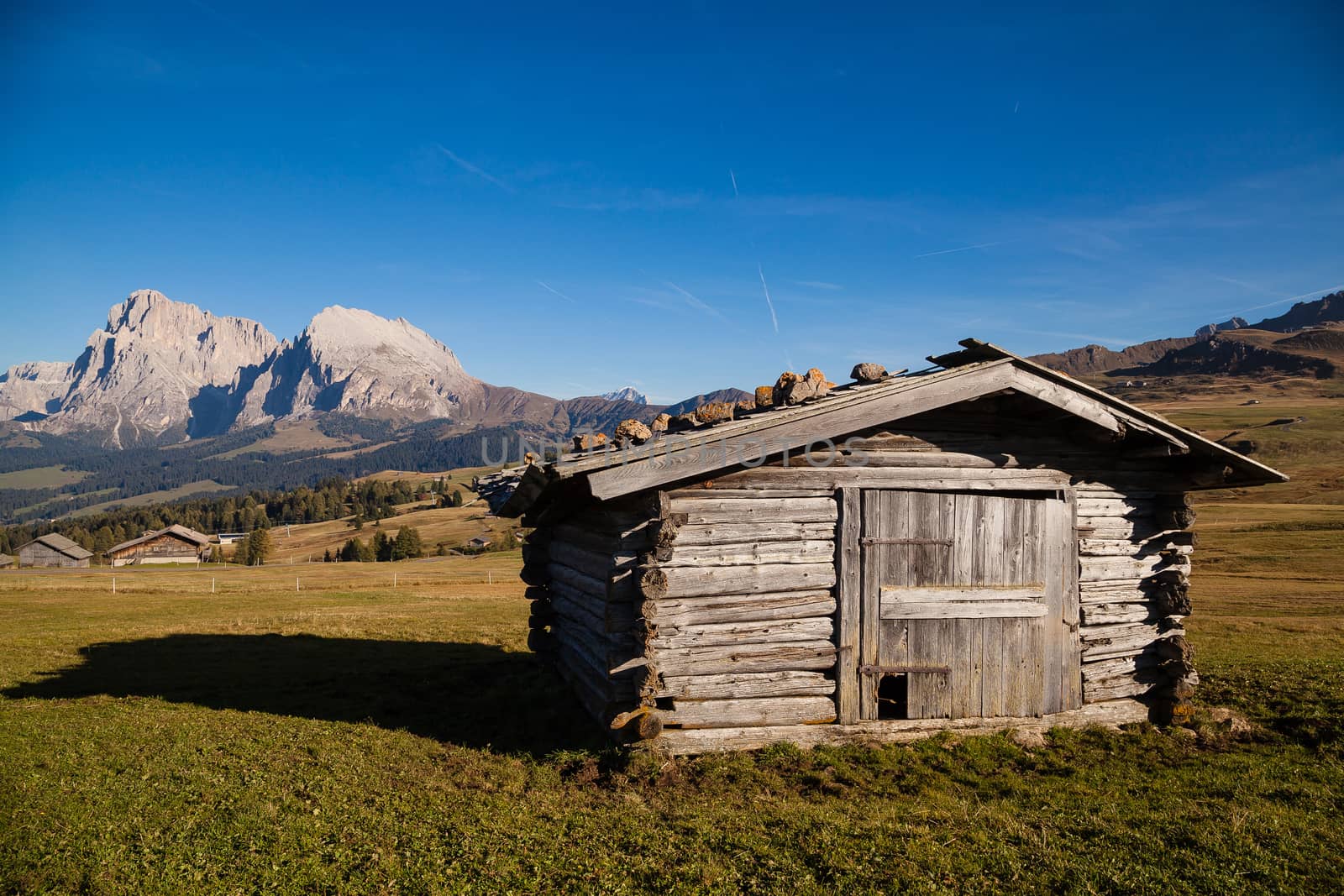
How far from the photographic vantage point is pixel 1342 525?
54.3 meters

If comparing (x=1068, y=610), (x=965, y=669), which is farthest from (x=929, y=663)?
(x=1068, y=610)

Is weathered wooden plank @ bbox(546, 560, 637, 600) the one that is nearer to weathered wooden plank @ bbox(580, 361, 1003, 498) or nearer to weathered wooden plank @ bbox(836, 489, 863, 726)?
weathered wooden plank @ bbox(580, 361, 1003, 498)

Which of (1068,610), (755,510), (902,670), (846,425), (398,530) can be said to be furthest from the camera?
(398,530)

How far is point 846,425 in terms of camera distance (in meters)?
9.77

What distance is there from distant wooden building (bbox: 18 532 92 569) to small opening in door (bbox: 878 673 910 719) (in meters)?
129

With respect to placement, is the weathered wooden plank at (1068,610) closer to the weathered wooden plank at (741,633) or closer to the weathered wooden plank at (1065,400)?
the weathered wooden plank at (1065,400)

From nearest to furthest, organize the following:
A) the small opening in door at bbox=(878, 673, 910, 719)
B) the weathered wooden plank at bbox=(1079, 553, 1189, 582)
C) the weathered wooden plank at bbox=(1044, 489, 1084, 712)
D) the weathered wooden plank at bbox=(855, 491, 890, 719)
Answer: the weathered wooden plank at bbox=(855, 491, 890, 719) → the small opening in door at bbox=(878, 673, 910, 719) → the weathered wooden plank at bbox=(1044, 489, 1084, 712) → the weathered wooden plank at bbox=(1079, 553, 1189, 582)

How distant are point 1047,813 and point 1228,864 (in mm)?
1586

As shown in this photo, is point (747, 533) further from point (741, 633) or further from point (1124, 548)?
point (1124, 548)

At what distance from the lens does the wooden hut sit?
9469mm

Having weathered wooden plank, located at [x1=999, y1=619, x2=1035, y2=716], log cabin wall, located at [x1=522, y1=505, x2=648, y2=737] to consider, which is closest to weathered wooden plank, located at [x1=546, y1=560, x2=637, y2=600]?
log cabin wall, located at [x1=522, y1=505, x2=648, y2=737]

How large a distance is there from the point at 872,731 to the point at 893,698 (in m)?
1.84

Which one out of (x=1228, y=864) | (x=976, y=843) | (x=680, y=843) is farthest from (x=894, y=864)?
(x=1228, y=864)

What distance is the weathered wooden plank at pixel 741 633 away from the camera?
372 inches
